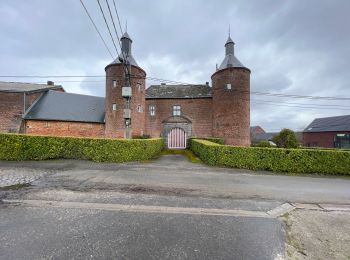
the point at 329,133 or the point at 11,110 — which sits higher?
the point at 11,110

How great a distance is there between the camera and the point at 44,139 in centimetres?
1100

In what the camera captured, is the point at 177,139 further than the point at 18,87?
Yes

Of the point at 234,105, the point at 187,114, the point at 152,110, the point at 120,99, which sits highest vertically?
the point at 120,99

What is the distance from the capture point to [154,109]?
24.9 m

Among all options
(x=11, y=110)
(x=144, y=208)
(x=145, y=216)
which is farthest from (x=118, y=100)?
(x=145, y=216)

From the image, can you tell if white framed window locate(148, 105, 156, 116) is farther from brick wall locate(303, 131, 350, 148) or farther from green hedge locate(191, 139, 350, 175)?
brick wall locate(303, 131, 350, 148)

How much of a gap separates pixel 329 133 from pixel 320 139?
2.37m

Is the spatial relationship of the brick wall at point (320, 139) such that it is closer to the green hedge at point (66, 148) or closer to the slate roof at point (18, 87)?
the green hedge at point (66, 148)

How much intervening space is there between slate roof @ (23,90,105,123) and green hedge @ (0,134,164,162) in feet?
36.2

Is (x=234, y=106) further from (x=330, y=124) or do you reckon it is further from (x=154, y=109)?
(x=330, y=124)

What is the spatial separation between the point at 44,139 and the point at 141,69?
14111 mm

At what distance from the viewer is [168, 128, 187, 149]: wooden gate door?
24266 millimetres

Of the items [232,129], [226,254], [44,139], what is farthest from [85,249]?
[232,129]

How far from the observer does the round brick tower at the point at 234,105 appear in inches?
848
